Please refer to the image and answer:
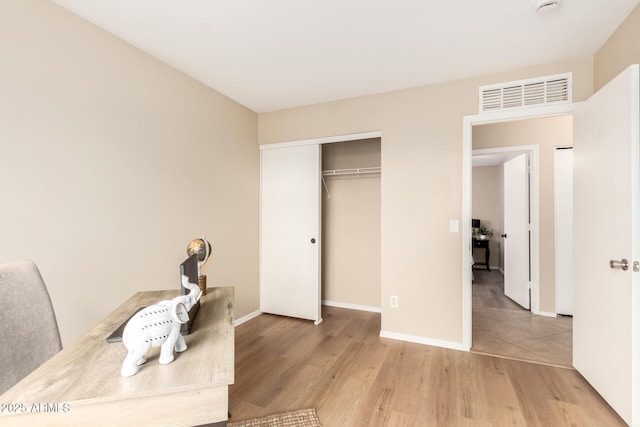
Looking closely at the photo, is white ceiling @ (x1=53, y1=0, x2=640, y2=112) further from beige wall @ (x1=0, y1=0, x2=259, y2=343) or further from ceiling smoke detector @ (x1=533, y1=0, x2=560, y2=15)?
beige wall @ (x1=0, y1=0, x2=259, y2=343)

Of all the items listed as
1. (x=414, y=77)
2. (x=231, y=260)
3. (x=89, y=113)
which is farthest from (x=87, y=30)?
(x=414, y=77)

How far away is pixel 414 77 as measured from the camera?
8.44 ft

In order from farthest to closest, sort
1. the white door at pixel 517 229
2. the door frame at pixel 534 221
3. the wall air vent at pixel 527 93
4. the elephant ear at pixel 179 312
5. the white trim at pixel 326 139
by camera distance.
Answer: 1. the white door at pixel 517 229
2. the door frame at pixel 534 221
3. the white trim at pixel 326 139
4. the wall air vent at pixel 527 93
5. the elephant ear at pixel 179 312

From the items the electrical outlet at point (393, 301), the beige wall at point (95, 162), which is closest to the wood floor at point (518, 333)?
the electrical outlet at point (393, 301)

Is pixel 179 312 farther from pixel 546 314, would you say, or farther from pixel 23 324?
pixel 546 314

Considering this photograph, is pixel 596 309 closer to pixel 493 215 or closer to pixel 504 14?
pixel 504 14

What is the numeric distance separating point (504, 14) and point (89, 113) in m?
2.72

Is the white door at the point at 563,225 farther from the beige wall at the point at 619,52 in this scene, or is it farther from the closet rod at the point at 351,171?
the closet rod at the point at 351,171

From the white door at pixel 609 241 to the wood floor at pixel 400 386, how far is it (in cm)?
25

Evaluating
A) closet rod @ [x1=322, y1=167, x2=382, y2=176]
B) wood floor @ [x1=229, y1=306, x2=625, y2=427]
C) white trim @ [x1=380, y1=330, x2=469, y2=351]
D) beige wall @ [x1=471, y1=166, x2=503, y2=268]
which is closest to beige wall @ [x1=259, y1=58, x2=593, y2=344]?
white trim @ [x1=380, y1=330, x2=469, y2=351]

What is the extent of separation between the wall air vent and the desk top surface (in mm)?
2752

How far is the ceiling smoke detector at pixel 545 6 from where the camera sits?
1.62m

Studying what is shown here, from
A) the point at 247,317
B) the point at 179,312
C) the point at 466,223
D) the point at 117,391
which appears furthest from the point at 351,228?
the point at 117,391

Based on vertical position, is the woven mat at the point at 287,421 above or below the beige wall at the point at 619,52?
below
